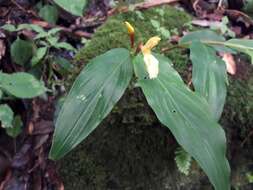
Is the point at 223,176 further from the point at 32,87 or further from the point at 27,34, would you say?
the point at 27,34

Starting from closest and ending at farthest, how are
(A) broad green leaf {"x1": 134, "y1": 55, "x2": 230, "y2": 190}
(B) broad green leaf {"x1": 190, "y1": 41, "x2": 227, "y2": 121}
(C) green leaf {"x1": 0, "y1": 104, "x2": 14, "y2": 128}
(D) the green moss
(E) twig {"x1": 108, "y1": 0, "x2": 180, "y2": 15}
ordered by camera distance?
(A) broad green leaf {"x1": 134, "y1": 55, "x2": 230, "y2": 190} → (B) broad green leaf {"x1": 190, "y1": 41, "x2": 227, "y2": 121} → (C) green leaf {"x1": 0, "y1": 104, "x2": 14, "y2": 128} → (D) the green moss → (E) twig {"x1": 108, "y1": 0, "x2": 180, "y2": 15}

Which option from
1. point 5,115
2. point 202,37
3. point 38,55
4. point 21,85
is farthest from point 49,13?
point 202,37

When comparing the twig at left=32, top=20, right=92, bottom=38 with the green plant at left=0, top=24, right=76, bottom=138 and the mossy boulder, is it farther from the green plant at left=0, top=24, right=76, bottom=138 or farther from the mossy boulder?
the mossy boulder

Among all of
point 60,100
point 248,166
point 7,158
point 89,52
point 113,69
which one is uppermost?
point 113,69

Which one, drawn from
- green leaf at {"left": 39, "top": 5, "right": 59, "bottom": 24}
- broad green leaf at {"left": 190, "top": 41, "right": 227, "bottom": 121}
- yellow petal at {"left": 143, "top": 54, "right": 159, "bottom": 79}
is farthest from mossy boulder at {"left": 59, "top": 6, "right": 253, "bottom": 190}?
green leaf at {"left": 39, "top": 5, "right": 59, "bottom": 24}

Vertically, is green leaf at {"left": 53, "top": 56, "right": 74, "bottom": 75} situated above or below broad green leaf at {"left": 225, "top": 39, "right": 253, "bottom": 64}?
below

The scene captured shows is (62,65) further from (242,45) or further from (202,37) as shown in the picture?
(242,45)

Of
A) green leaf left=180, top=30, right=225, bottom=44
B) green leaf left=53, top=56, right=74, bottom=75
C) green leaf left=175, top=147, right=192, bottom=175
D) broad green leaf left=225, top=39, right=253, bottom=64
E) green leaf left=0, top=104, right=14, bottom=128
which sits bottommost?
green leaf left=175, top=147, right=192, bottom=175

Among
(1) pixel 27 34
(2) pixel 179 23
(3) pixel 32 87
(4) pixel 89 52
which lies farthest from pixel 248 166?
(1) pixel 27 34
